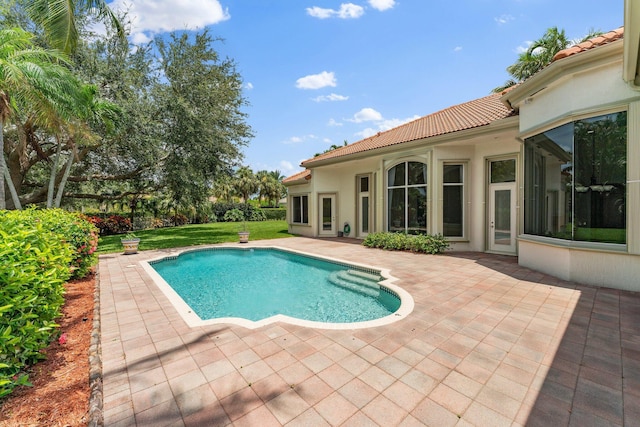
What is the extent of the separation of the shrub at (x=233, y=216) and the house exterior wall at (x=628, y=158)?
32487 mm

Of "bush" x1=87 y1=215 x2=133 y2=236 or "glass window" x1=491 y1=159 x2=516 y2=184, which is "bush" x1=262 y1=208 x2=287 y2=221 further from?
"glass window" x1=491 y1=159 x2=516 y2=184

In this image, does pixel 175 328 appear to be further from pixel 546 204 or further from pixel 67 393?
pixel 546 204

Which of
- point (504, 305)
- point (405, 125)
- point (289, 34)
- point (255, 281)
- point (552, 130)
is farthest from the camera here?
point (405, 125)

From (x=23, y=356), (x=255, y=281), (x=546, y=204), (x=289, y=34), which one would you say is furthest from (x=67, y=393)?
(x=289, y=34)

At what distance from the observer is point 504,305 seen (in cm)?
556

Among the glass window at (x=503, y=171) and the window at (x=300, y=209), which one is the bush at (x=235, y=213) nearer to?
the window at (x=300, y=209)

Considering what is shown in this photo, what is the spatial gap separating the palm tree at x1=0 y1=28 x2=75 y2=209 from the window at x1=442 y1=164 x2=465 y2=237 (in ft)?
48.1

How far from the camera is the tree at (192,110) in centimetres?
1537

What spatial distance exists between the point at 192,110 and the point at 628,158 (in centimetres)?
1731

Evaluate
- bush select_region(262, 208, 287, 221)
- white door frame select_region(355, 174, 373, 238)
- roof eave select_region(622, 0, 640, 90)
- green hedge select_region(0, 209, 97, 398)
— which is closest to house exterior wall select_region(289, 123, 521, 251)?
white door frame select_region(355, 174, 373, 238)

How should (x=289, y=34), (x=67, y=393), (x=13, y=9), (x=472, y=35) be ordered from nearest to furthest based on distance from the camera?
(x=67, y=393)
(x=472, y=35)
(x=289, y=34)
(x=13, y=9)

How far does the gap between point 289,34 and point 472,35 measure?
7655 mm

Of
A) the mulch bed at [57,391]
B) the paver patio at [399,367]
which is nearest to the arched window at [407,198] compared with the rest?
the paver patio at [399,367]

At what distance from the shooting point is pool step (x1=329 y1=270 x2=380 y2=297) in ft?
24.8
